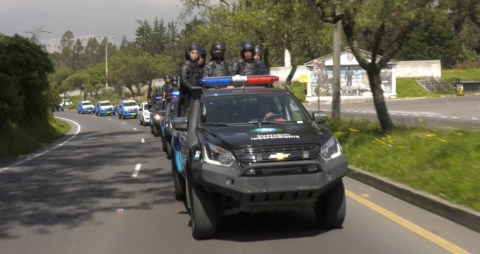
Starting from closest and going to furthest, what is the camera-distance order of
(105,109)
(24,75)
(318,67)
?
(318,67) < (24,75) < (105,109)

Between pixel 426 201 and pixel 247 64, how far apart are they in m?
5.59

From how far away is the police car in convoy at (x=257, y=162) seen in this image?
20.0 feet

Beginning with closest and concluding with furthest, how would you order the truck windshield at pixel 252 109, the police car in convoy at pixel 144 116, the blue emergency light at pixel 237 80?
the truck windshield at pixel 252 109 → the blue emergency light at pixel 237 80 → the police car in convoy at pixel 144 116

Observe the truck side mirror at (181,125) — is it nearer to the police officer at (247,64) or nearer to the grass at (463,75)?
the police officer at (247,64)

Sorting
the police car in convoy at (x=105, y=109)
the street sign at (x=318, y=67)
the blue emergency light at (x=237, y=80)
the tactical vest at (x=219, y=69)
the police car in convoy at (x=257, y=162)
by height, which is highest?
the street sign at (x=318, y=67)

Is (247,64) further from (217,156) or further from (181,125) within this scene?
(217,156)

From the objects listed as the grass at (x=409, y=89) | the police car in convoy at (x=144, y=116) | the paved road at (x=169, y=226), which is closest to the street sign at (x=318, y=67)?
the paved road at (x=169, y=226)

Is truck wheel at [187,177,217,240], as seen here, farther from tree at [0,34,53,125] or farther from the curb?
tree at [0,34,53,125]

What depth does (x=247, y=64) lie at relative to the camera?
1239cm

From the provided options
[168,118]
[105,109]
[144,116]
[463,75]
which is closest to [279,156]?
[168,118]

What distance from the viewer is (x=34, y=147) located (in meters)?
22.2

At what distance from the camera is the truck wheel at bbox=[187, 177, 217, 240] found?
6.50m

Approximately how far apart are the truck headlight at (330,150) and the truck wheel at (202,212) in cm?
137

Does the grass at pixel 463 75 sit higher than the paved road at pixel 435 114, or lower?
higher
